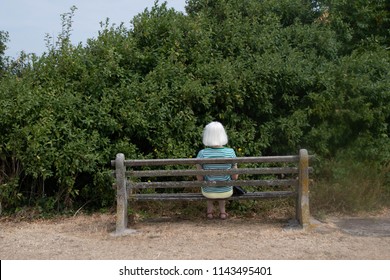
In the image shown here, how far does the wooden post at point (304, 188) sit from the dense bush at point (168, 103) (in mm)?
1363

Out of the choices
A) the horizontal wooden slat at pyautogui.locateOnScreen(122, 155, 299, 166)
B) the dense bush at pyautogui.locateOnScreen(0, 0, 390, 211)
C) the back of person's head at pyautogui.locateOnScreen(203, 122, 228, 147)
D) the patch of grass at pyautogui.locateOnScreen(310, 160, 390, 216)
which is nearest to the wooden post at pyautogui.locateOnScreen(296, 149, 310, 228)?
the horizontal wooden slat at pyautogui.locateOnScreen(122, 155, 299, 166)

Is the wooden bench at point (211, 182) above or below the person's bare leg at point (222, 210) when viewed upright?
above

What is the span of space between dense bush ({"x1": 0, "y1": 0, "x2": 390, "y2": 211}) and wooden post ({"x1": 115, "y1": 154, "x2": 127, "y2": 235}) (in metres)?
0.71

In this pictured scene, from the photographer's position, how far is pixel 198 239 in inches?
245

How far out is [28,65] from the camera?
27.0 ft

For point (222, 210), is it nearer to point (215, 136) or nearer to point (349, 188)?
point (215, 136)

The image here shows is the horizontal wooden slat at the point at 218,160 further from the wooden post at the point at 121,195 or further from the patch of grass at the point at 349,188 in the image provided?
the patch of grass at the point at 349,188

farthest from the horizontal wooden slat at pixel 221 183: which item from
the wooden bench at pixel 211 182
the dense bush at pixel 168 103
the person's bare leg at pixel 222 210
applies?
the dense bush at pixel 168 103

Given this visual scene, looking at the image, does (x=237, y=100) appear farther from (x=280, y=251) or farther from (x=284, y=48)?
(x=280, y=251)

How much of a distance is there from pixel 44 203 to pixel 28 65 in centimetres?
229

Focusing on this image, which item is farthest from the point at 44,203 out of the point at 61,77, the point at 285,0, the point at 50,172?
the point at 285,0

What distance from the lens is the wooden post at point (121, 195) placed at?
6496mm

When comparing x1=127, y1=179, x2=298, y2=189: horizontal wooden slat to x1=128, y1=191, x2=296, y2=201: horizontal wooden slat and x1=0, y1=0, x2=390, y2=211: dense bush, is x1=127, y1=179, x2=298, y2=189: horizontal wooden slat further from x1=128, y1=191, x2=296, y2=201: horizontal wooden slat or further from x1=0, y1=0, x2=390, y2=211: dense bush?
x1=0, y1=0, x2=390, y2=211: dense bush

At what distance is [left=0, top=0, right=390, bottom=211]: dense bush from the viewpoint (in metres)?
7.14
